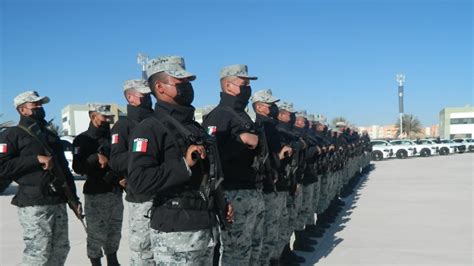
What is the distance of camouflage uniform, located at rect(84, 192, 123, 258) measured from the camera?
4777 millimetres

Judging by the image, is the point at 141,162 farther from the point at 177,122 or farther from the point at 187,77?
the point at 187,77

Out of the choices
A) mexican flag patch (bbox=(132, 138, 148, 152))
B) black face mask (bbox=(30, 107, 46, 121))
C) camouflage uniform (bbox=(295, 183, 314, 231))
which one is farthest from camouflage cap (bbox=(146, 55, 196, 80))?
camouflage uniform (bbox=(295, 183, 314, 231))

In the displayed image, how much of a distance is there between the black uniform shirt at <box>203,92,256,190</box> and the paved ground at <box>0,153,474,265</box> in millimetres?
2229

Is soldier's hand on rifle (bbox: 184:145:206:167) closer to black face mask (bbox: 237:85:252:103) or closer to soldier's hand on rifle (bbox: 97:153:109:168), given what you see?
black face mask (bbox: 237:85:252:103)

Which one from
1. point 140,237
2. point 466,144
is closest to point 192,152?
point 140,237

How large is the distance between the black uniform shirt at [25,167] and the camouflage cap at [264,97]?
7.40ft

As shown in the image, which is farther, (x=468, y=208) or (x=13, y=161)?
(x=468, y=208)

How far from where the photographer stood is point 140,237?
403cm

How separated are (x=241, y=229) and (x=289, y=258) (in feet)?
6.73

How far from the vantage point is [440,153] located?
106ft

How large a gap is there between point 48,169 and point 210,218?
198 cm

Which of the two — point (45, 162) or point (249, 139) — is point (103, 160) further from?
point (249, 139)

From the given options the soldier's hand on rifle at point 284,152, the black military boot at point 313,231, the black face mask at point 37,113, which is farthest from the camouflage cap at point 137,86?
the black military boot at point 313,231

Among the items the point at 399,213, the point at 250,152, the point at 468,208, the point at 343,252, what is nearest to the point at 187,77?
the point at 250,152
